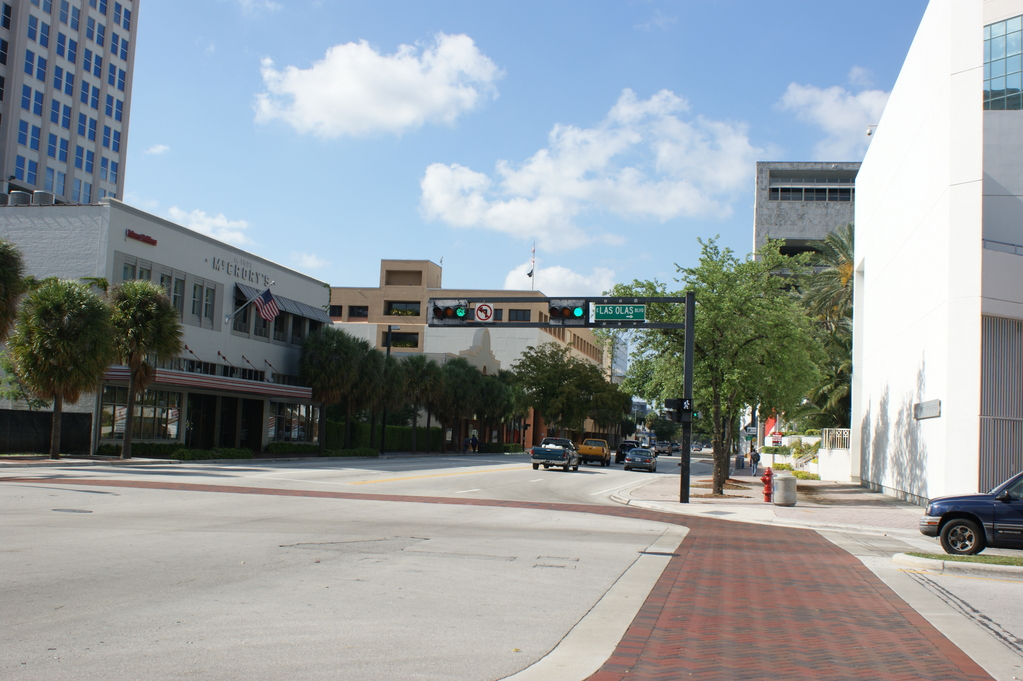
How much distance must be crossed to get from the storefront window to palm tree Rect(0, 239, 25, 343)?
7.66 m

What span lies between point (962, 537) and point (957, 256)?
10.6 metres

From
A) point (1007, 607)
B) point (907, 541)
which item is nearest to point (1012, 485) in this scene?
point (907, 541)

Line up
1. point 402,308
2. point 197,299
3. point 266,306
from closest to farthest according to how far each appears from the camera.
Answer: point 197,299 < point 266,306 < point 402,308

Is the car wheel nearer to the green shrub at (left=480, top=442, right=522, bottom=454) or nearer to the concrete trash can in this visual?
the concrete trash can

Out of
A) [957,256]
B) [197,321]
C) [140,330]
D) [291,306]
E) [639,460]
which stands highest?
[291,306]

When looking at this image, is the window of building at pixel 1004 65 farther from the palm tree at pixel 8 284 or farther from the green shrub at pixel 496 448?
the green shrub at pixel 496 448

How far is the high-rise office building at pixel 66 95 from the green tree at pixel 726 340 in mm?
63593

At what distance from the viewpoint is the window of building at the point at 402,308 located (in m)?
99.4

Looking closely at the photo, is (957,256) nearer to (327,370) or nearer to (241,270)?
(327,370)

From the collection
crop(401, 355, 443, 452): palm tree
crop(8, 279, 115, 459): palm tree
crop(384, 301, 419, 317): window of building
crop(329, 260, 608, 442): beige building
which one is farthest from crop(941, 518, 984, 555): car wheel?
crop(384, 301, 419, 317): window of building

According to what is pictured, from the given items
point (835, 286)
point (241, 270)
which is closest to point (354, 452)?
point (241, 270)

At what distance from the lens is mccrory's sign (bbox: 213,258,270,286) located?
146 feet

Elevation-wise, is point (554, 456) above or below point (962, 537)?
below

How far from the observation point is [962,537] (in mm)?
13883
